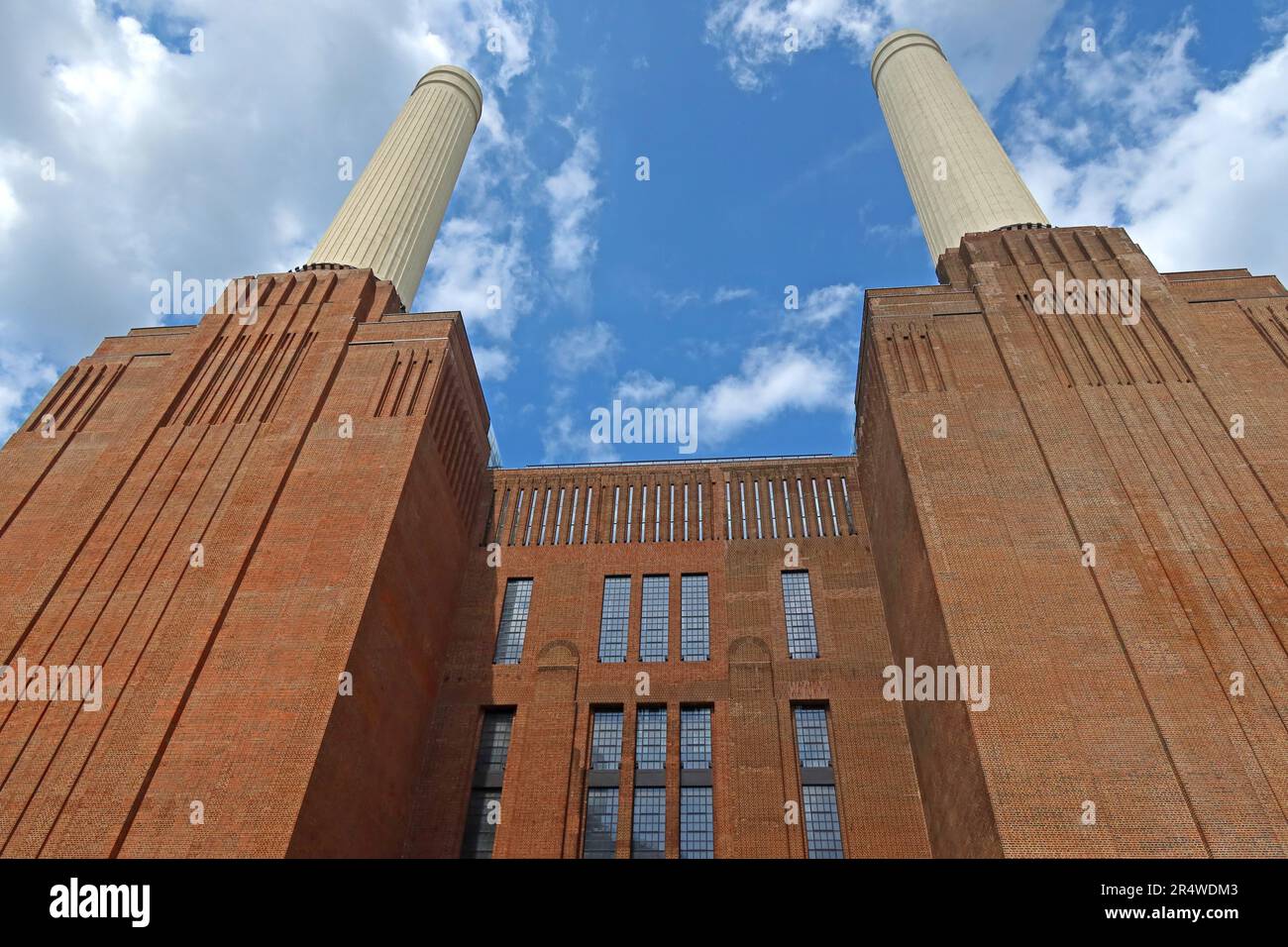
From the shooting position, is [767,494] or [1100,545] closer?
[1100,545]

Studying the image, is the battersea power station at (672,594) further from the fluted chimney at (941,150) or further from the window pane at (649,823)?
the fluted chimney at (941,150)

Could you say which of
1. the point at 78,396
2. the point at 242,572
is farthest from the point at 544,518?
the point at 78,396

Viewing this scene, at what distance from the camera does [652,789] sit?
76.9 ft

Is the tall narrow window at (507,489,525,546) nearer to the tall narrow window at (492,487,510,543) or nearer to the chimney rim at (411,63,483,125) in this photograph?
the tall narrow window at (492,487,510,543)

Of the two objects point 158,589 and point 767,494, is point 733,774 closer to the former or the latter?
point 767,494

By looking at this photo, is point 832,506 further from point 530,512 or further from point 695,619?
point 530,512

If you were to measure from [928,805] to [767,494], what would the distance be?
12.0 meters

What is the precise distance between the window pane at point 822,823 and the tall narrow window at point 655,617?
5.97 metres

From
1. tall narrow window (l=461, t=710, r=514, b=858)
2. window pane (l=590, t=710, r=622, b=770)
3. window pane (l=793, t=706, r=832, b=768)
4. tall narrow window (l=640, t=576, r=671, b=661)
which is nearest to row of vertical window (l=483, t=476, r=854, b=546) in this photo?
tall narrow window (l=640, t=576, r=671, b=661)

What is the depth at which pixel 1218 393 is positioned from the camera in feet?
72.1

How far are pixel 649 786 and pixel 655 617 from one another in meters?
5.47

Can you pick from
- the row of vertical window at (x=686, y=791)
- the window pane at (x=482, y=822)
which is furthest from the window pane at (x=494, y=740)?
the row of vertical window at (x=686, y=791)

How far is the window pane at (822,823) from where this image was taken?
71.8 feet
